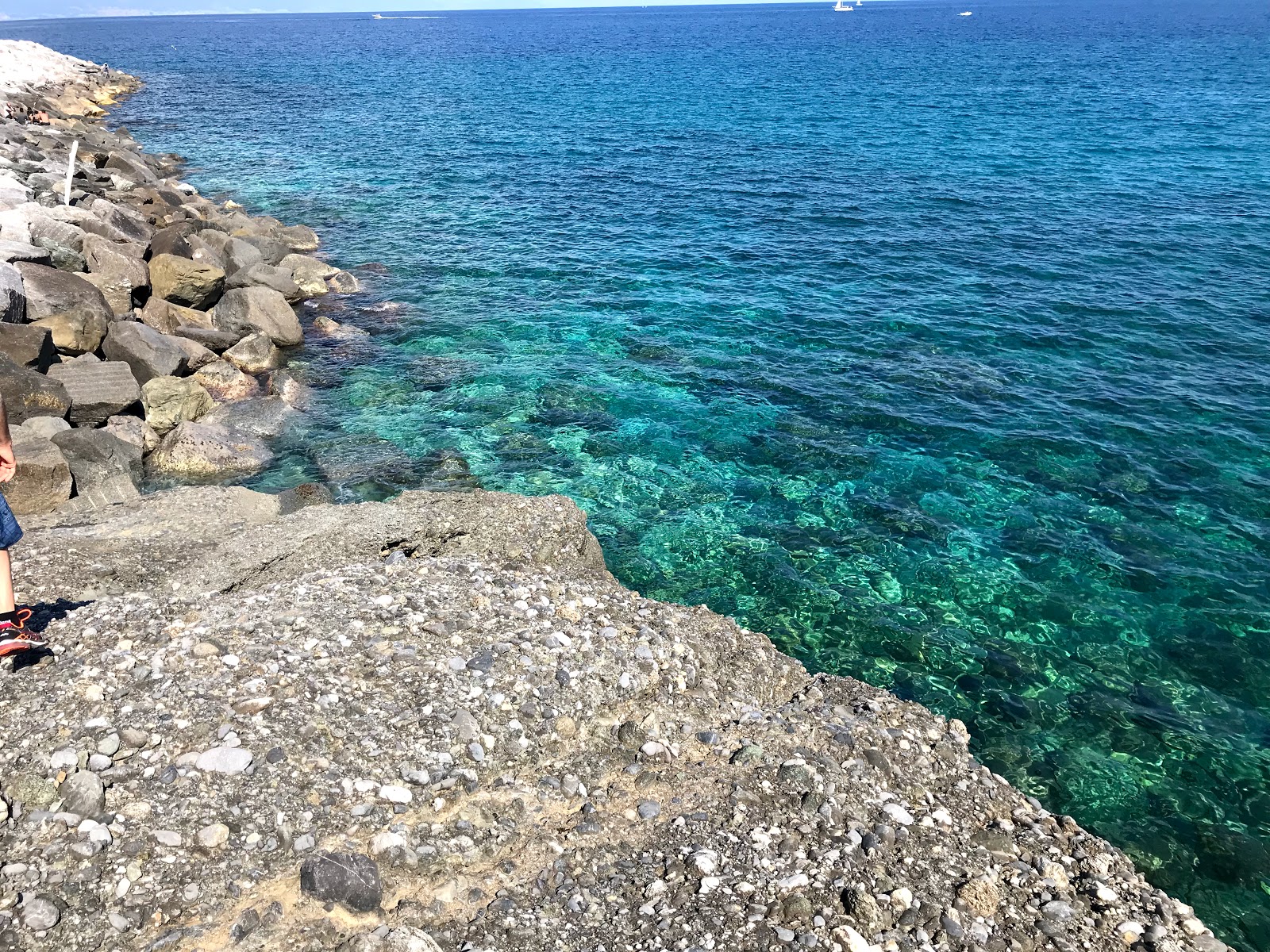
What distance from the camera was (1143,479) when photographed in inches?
766

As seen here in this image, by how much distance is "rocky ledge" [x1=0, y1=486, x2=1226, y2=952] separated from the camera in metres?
7.87

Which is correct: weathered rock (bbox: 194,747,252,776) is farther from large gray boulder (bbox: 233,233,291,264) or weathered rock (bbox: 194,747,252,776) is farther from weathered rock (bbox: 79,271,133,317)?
large gray boulder (bbox: 233,233,291,264)

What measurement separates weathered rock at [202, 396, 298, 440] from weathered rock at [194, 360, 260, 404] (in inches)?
30.5

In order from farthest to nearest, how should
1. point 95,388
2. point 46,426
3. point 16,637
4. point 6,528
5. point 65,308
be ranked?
point 65,308 < point 95,388 < point 46,426 < point 16,637 < point 6,528

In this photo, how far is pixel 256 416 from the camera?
2188cm

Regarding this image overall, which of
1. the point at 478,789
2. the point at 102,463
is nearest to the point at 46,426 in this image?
the point at 102,463

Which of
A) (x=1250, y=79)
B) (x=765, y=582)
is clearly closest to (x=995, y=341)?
(x=765, y=582)

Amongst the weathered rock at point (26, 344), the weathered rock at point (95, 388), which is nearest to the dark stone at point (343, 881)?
the weathered rock at point (95, 388)

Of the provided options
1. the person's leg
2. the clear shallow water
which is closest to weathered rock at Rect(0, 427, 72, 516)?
the clear shallow water

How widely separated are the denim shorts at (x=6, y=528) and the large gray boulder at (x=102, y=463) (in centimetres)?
778

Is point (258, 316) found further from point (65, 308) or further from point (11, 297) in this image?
point (11, 297)

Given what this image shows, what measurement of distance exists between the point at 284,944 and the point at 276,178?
49.4 metres

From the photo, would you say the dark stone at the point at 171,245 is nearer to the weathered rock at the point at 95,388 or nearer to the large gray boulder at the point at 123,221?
the large gray boulder at the point at 123,221

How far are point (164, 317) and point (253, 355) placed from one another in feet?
9.95
